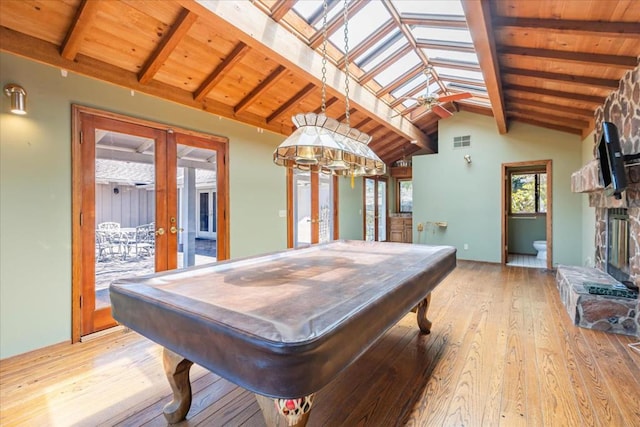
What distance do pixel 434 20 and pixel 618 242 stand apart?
3374 millimetres

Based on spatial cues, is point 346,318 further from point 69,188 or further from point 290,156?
point 69,188

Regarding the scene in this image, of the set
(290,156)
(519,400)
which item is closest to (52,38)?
(290,156)

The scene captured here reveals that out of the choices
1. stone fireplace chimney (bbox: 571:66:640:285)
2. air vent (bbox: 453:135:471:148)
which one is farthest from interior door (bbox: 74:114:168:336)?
air vent (bbox: 453:135:471:148)

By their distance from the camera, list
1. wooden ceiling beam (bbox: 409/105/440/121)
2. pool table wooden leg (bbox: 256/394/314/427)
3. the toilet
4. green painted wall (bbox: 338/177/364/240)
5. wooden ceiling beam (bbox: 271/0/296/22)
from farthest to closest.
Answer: green painted wall (bbox: 338/177/364/240)
the toilet
wooden ceiling beam (bbox: 409/105/440/121)
wooden ceiling beam (bbox: 271/0/296/22)
pool table wooden leg (bbox: 256/394/314/427)

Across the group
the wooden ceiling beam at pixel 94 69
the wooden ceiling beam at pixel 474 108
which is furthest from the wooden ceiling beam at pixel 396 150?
the wooden ceiling beam at pixel 94 69

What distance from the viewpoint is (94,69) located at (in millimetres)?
2934

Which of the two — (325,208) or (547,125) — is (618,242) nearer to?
(547,125)

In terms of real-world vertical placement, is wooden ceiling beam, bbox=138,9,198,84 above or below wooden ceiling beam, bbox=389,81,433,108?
below

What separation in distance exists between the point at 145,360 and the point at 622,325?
450 cm

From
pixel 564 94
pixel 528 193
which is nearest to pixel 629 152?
pixel 564 94

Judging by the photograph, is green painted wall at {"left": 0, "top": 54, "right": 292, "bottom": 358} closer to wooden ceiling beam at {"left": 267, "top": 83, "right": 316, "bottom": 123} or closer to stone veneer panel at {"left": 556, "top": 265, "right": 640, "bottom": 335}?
wooden ceiling beam at {"left": 267, "top": 83, "right": 316, "bottom": 123}

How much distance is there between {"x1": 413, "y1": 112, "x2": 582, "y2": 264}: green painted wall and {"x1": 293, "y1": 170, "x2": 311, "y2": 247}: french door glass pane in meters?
2.88

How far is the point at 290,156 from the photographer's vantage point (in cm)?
256

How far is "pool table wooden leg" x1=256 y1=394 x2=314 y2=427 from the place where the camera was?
44.9 inches
